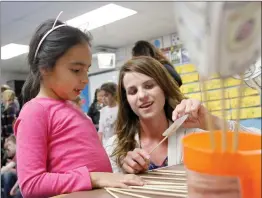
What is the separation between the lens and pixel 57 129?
2.40 feet

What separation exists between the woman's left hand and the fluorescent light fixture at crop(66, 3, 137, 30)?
2664 millimetres

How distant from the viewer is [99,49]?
197 inches

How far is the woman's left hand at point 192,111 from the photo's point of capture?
738 mm

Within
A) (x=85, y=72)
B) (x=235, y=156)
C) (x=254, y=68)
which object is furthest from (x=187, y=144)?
(x=85, y=72)

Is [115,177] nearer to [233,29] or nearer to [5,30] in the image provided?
[233,29]

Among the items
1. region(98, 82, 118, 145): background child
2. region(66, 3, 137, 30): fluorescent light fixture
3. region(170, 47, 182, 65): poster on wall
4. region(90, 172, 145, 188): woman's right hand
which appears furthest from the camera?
region(170, 47, 182, 65): poster on wall

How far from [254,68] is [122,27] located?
3.63m

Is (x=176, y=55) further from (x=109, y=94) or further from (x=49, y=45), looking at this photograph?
(x=49, y=45)

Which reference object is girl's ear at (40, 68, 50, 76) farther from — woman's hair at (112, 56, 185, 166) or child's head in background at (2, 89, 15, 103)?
child's head in background at (2, 89, 15, 103)

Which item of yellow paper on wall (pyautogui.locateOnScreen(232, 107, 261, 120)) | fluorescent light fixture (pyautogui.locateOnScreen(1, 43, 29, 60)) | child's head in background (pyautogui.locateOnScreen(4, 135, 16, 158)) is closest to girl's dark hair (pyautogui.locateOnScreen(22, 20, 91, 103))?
child's head in background (pyautogui.locateOnScreen(4, 135, 16, 158))

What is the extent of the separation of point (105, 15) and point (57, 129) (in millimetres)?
3040

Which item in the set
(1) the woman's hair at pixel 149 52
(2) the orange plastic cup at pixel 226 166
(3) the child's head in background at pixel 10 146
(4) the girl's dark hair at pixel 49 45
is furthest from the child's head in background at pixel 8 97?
(2) the orange plastic cup at pixel 226 166

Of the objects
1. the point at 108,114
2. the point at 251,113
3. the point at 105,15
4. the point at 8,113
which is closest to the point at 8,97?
the point at 8,113

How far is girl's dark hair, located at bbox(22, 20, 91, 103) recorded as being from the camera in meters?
0.81
